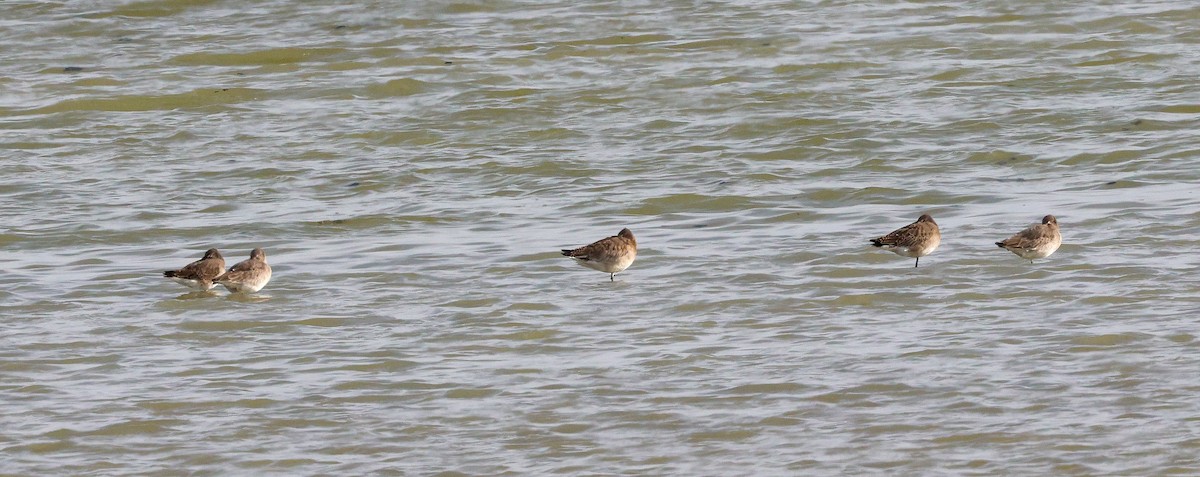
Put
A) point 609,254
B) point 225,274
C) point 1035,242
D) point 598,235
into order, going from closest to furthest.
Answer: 1. point 1035,242
2. point 225,274
3. point 609,254
4. point 598,235

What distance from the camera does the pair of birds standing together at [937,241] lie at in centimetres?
1113

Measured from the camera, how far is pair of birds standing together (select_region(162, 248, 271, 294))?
11328 millimetres

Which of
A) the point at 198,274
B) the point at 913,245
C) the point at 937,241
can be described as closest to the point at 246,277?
the point at 198,274

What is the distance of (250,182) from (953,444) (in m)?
8.77

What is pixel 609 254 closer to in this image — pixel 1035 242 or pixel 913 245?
pixel 913 245

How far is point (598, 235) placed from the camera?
13141mm

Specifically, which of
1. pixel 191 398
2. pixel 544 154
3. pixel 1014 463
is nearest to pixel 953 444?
pixel 1014 463

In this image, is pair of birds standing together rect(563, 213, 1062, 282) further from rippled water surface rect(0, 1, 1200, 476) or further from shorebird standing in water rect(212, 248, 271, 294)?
shorebird standing in water rect(212, 248, 271, 294)

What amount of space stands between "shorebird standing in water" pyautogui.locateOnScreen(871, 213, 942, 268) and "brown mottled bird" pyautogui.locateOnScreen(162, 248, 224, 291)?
4089 mm

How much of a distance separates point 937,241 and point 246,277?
13.9ft

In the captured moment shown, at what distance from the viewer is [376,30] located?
2138cm

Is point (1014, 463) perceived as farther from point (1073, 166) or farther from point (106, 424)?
point (1073, 166)

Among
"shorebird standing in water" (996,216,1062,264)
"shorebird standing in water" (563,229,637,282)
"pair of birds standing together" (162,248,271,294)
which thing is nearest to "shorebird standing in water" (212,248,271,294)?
"pair of birds standing together" (162,248,271,294)

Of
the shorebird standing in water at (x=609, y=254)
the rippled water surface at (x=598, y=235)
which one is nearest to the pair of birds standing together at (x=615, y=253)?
the shorebird standing in water at (x=609, y=254)
